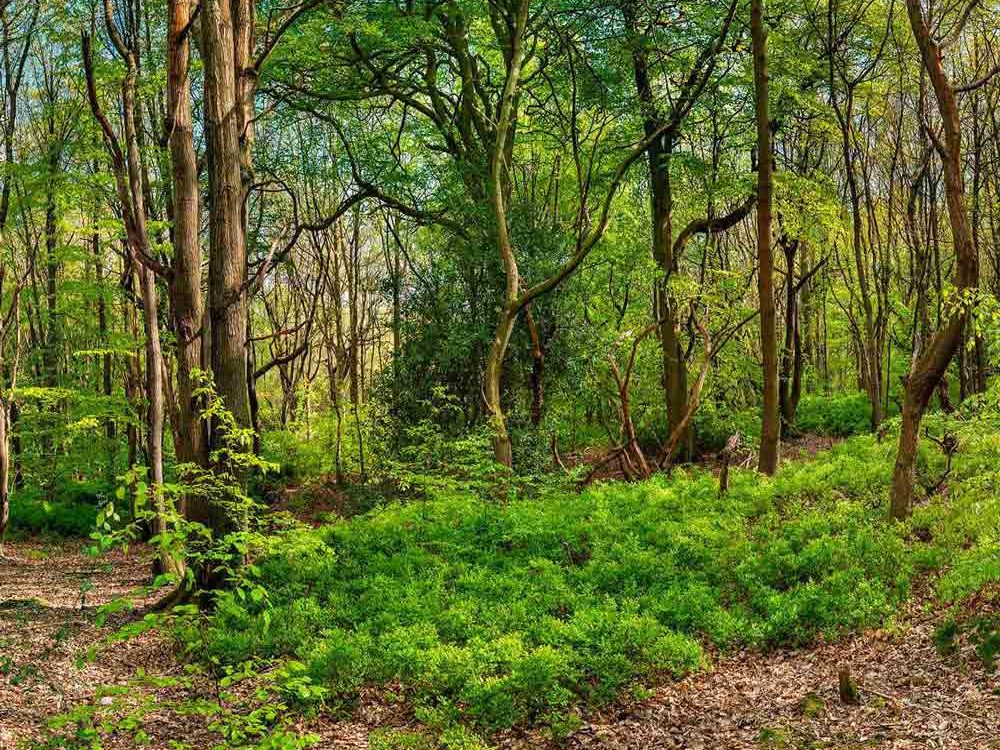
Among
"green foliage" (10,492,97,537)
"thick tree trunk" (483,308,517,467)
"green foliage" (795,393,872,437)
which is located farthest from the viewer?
"green foliage" (795,393,872,437)

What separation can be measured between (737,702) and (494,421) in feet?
20.3

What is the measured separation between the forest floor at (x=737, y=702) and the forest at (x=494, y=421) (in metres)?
0.04

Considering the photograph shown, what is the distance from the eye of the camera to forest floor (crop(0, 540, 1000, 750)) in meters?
5.25

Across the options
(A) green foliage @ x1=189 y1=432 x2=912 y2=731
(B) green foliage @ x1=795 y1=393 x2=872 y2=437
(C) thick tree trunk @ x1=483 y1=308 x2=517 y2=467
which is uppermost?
(C) thick tree trunk @ x1=483 y1=308 x2=517 y2=467

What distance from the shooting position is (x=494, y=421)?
1151 centimetres

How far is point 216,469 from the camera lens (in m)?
7.66

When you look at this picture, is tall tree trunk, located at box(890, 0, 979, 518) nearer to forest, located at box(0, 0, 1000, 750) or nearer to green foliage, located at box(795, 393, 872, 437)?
forest, located at box(0, 0, 1000, 750)

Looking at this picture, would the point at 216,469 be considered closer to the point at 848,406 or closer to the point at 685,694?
the point at 685,694

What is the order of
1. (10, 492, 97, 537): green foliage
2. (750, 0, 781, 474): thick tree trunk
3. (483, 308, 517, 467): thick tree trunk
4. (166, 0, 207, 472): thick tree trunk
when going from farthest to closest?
(10, 492, 97, 537): green foliage
(483, 308, 517, 467): thick tree trunk
(750, 0, 781, 474): thick tree trunk
(166, 0, 207, 472): thick tree trunk

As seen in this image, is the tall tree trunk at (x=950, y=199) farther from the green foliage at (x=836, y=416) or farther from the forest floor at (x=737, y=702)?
the green foliage at (x=836, y=416)

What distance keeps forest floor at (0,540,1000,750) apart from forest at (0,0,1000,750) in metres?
0.04

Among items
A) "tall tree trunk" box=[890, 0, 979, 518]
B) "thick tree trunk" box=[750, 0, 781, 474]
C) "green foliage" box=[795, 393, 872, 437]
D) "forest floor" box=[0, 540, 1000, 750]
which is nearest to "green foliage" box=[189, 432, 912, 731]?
"forest floor" box=[0, 540, 1000, 750]

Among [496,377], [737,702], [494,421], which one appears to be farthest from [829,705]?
[496,377]

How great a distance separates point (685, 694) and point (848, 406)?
14.3 m
